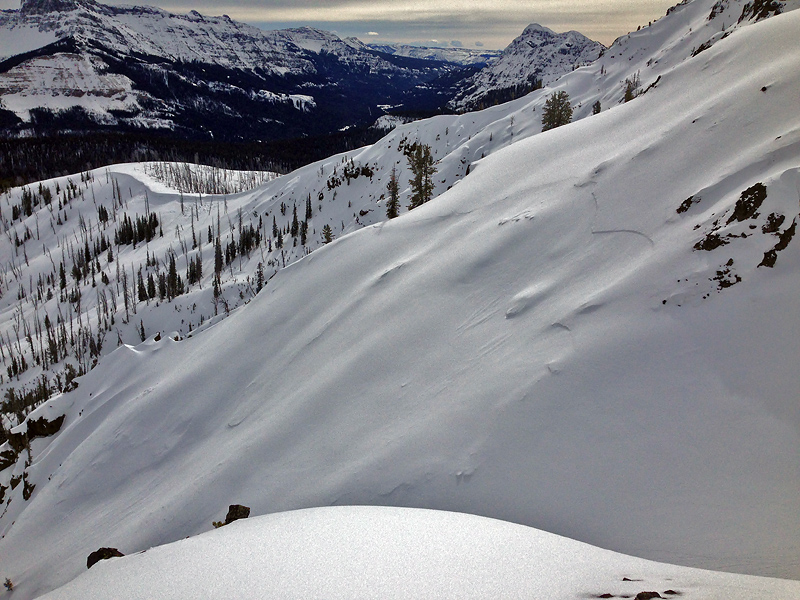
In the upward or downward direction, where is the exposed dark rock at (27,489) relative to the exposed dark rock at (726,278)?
downward

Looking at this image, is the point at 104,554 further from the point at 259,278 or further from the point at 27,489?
the point at 259,278

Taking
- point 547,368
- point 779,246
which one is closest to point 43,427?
point 547,368

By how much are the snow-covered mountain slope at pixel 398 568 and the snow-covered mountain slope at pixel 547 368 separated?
796mm

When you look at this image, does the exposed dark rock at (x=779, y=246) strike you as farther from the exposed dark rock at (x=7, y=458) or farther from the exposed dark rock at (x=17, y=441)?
the exposed dark rock at (x=7, y=458)

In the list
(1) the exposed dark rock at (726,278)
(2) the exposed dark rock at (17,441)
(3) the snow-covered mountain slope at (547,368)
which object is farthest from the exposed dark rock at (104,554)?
(2) the exposed dark rock at (17,441)

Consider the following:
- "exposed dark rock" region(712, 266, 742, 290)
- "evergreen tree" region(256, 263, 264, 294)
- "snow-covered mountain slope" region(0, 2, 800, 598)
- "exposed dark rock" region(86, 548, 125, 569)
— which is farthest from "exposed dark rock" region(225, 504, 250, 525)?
"evergreen tree" region(256, 263, 264, 294)

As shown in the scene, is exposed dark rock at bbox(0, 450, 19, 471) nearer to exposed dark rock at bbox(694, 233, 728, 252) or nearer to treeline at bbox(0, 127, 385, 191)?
exposed dark rock at bbox(694, 233, 728, 252)

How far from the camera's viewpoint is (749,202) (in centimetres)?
700

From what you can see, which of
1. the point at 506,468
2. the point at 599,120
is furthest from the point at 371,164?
the point at 506,468

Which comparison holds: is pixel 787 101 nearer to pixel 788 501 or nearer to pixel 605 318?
pixel 605 318

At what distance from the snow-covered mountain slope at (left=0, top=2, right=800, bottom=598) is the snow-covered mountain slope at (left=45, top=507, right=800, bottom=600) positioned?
0.80 meters

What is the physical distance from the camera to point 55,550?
13898 mm

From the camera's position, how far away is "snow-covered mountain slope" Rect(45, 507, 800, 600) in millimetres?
3811

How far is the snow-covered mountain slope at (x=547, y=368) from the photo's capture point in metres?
5.24
